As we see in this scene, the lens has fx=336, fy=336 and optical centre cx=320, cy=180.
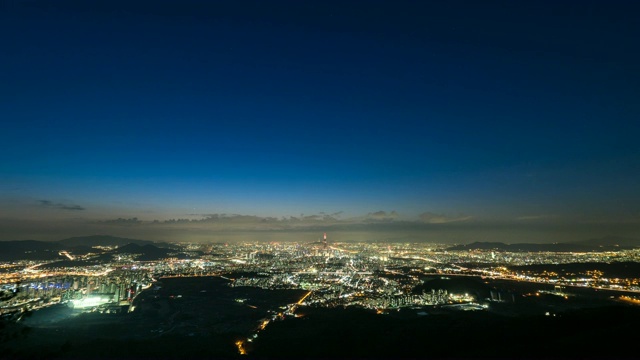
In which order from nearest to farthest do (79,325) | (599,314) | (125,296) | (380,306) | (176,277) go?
(599,314) < (79,325) < (380,306) < (125,296) < (176,277)

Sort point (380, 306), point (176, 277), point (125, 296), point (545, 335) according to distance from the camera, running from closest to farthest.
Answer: point (545, 335)
point (380, 306)
point (125, 296)
point (176, 277)

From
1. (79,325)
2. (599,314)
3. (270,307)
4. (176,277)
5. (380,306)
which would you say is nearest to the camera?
(599,314)

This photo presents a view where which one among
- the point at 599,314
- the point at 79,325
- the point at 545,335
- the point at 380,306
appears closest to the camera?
the point at 545,335

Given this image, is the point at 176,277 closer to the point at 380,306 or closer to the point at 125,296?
the point at 125,296

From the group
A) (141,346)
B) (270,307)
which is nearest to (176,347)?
(141,346)

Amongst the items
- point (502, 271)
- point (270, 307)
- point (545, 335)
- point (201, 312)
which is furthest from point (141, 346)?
point (502, 271)

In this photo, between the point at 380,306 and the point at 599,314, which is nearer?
the point at 599,314

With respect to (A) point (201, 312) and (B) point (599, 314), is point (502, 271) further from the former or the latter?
(A) point (201, 312)

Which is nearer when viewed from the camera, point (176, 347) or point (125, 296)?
point (176, 347)

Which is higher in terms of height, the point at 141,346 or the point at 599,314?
the point at 599,314

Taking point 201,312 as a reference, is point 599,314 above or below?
above
